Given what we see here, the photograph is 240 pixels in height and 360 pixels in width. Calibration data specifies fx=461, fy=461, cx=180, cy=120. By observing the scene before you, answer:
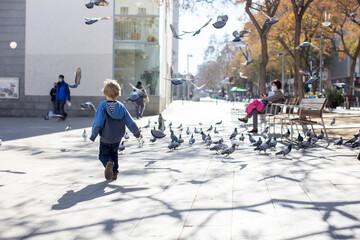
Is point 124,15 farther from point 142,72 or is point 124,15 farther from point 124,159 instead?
point 124,159

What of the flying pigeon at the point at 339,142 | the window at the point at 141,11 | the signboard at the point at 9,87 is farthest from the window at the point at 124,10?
the flying pigeon at the point at 339,142

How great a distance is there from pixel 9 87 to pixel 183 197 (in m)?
20.7

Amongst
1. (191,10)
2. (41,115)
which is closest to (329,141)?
(191,10)

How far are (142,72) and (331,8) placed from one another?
12.6 metres

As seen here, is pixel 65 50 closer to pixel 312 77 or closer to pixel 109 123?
pixel 312 77

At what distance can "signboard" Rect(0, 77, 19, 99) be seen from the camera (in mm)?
23531

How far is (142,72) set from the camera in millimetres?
24094

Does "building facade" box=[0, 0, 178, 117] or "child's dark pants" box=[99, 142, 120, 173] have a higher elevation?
"building facade" box=[0, 0, 178, 117]

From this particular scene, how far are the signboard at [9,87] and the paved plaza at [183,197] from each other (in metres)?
16.2

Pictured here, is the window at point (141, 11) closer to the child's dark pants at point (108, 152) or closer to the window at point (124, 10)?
the window at point (124, 10)

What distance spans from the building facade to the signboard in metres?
0.05

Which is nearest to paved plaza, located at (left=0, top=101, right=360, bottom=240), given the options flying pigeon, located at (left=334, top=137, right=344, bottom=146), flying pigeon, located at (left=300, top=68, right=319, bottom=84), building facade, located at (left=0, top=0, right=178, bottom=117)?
flying pigeon, located at (left=334, top=137, right=344, bottom=146)

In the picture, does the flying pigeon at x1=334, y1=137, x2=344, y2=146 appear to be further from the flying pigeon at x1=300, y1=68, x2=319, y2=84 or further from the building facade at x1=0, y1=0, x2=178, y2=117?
the building facade at x1=0, y1=0, x2=178, y2=117

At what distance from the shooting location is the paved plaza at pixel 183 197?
148 inches
